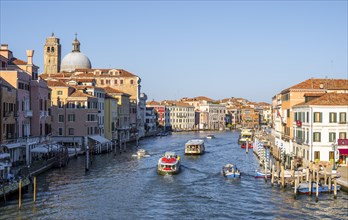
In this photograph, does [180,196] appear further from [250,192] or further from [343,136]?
[343,136]

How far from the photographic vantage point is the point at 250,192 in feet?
85.6

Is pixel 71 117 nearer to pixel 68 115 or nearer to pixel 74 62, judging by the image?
pixel 68 115

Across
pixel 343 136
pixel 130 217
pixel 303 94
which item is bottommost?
pixel 130 217

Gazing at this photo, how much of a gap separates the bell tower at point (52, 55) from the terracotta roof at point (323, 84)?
57.7 metres

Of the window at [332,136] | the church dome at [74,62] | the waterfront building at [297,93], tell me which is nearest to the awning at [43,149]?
the waterfront building at [297,93]

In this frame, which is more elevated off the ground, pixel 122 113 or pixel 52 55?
pixel 52 55

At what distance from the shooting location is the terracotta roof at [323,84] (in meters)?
38.4

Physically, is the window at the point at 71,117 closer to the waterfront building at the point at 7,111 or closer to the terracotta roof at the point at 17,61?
the terracotta roof at the point at 17,61

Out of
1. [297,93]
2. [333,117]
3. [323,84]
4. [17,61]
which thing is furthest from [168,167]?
[323,84]

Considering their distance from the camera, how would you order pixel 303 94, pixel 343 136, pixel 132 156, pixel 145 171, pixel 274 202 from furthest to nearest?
pixel 132 156, pixel 303 94, pixel 145 171, pixel 343 136, pixel 274 202

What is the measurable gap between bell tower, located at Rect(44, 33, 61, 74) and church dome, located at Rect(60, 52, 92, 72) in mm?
6070

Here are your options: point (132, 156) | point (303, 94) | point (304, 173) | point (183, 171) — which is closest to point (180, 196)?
point (304, 173)

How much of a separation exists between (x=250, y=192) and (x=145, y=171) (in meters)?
9.98

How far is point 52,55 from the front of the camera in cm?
8975
